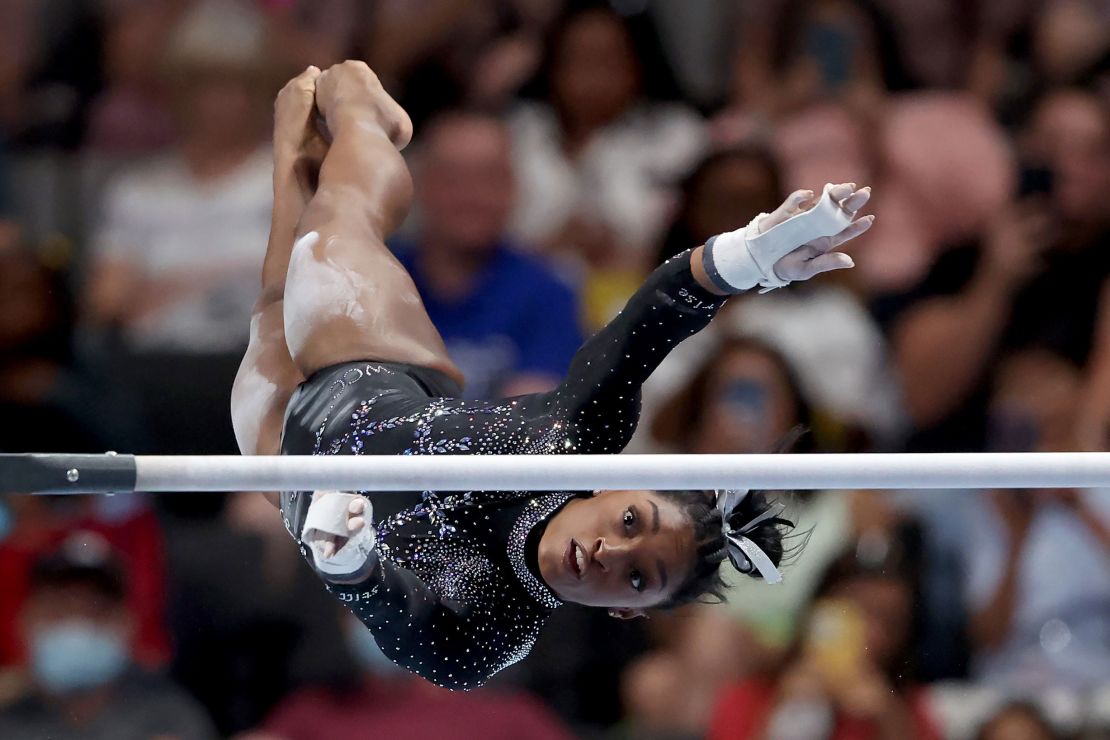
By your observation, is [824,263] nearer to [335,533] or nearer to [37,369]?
[335,533]

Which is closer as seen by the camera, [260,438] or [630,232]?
[260,438]

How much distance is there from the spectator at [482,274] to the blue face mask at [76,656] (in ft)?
3.94

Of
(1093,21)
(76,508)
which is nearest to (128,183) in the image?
(76,508)

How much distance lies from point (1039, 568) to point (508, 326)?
5.40 feet

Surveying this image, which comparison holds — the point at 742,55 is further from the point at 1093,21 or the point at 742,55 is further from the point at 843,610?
the point at 843,610

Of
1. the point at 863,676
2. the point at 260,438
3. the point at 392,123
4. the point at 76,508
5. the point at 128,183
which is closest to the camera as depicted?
the point at 260,438

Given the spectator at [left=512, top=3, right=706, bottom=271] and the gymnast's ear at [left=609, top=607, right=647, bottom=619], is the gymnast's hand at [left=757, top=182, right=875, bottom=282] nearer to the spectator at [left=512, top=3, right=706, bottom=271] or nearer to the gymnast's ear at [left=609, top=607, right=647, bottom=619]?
the gymnast's ear at [left=609, top=607, right=647, bottom=619]

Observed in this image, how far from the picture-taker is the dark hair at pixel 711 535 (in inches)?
A: 117

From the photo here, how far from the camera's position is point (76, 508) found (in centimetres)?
459

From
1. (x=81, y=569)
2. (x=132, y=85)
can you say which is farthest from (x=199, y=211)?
(x=81, y=569)

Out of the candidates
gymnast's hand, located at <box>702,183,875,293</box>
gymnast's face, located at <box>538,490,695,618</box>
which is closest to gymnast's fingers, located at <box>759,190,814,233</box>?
gymnast's hand, located at <box>702,183,875,293</box>

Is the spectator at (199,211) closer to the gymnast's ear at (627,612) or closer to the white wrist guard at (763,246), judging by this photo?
the gymnast's ear at (627,612)

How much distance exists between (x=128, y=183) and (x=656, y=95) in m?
1.65

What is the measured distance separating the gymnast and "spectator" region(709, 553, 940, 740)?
1293mm
